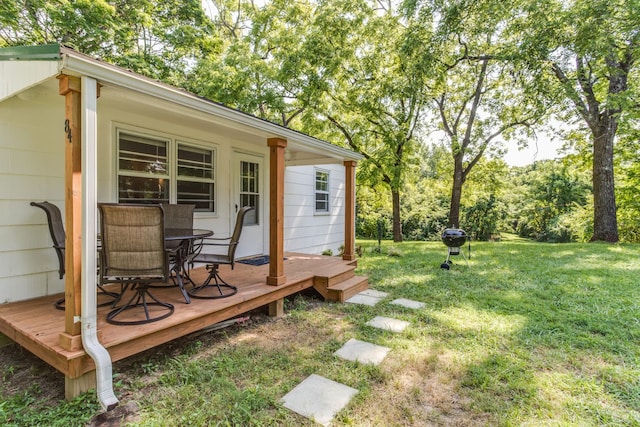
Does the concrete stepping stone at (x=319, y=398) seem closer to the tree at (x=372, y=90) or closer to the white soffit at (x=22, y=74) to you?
the white soffit at (x=22, y=74)

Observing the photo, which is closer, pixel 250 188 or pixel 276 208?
pixel 276 208

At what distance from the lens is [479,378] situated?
2.43m

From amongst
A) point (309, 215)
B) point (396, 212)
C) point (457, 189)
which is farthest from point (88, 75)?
point (457, 189)

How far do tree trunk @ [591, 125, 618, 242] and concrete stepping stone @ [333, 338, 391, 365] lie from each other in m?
9.76

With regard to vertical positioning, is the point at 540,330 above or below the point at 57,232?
below

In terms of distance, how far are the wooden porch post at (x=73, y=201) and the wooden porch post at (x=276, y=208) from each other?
1.99 metres

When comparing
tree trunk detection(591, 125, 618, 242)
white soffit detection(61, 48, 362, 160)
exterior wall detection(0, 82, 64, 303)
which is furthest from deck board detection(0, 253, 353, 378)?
tree trunk detection(591, 125, 618, 242)

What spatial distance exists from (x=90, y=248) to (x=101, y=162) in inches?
82.0

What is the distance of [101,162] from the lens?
3.67 m

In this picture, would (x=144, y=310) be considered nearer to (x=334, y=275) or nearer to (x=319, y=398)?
(x=319, y=398)

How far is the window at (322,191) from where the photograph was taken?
7895 millimetres

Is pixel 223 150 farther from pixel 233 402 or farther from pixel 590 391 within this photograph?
pixel 590 391

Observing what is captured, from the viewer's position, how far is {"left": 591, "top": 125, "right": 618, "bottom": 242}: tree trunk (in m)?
8.87

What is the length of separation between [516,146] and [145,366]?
1251cm
